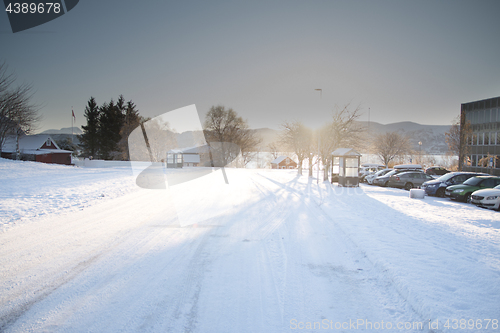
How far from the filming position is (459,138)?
3838cm

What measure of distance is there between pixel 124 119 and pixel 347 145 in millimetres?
51352

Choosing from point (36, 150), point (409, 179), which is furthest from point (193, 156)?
point (409, 179)

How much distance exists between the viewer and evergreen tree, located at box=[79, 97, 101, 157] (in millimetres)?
59938

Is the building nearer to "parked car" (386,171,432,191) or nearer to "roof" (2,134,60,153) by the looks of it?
"parked car" (386,171,432,191)

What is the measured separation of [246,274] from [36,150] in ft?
189

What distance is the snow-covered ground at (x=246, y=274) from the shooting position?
10.5 ft

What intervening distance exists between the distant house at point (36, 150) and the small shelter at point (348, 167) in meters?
50.8

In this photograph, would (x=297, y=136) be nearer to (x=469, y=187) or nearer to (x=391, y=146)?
(x=469, y=187)

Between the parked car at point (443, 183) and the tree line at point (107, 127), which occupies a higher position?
the tree line at point (107, 127)

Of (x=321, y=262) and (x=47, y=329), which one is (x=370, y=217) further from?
(x=47, y=329)

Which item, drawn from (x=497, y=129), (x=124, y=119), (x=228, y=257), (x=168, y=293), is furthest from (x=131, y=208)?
(x=124, y=119)

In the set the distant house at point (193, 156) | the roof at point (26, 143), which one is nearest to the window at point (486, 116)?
the distant house at point (193, 156)

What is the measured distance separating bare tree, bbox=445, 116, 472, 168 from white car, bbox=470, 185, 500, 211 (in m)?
33.0

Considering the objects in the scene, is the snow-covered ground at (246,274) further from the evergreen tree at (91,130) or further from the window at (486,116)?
the evergreen tree at (91,130)
